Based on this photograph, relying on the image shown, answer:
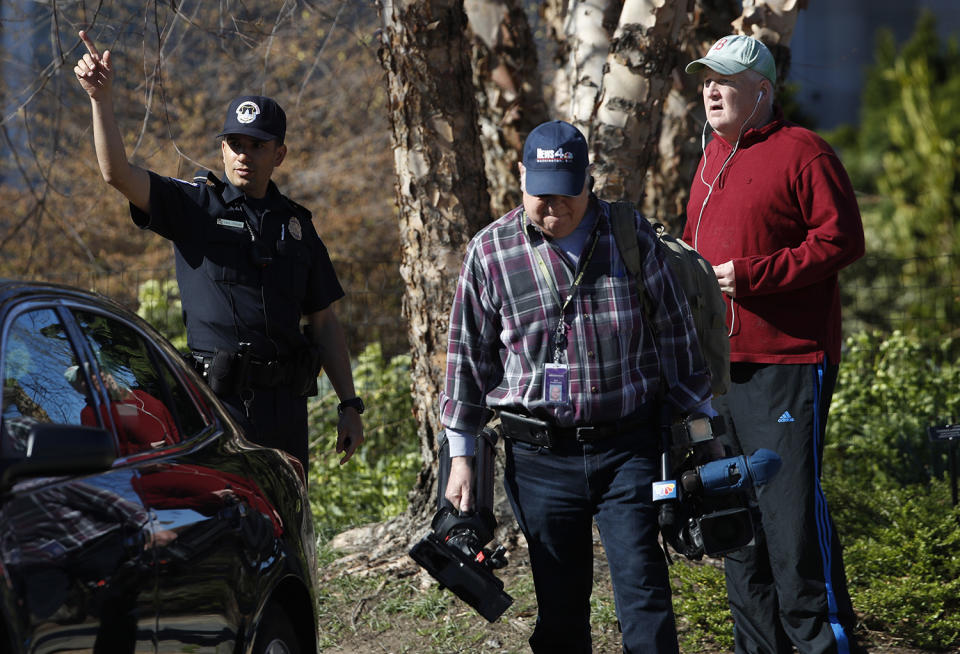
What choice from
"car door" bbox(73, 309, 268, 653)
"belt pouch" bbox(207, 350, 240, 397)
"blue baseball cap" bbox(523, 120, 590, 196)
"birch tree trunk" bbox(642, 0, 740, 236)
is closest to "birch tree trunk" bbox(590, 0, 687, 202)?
"birch tree trunk" bbox(642, 0, 740, 236)

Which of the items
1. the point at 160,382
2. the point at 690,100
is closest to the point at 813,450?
the point at 160,382

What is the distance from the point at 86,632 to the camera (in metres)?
2.41

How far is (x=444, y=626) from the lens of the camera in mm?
5355

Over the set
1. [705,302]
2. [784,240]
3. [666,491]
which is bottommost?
[666,491]

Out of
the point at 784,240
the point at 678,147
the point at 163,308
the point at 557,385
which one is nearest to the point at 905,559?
the point at 784,240

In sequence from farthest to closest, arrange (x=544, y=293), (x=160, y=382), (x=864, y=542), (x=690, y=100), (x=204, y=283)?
(x=690, y=100) < (x=864, y=542) < (x=204, y=283) < (x=544, y=293) < (x=160, y=382)

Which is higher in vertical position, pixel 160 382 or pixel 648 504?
pixel 160 382

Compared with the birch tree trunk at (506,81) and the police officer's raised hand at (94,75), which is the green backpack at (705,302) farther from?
the birch tree trunk at (506,81)

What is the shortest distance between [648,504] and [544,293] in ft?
2.36

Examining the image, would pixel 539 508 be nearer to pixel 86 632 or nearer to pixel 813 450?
pixel 813 450

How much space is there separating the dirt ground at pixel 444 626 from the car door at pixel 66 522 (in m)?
2.64

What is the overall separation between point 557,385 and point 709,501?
0.59 m

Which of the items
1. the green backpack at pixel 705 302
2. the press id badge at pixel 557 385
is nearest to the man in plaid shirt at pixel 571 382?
the press id badge at pixel 557 385

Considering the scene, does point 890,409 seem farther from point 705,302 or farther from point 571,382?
point 571,382
